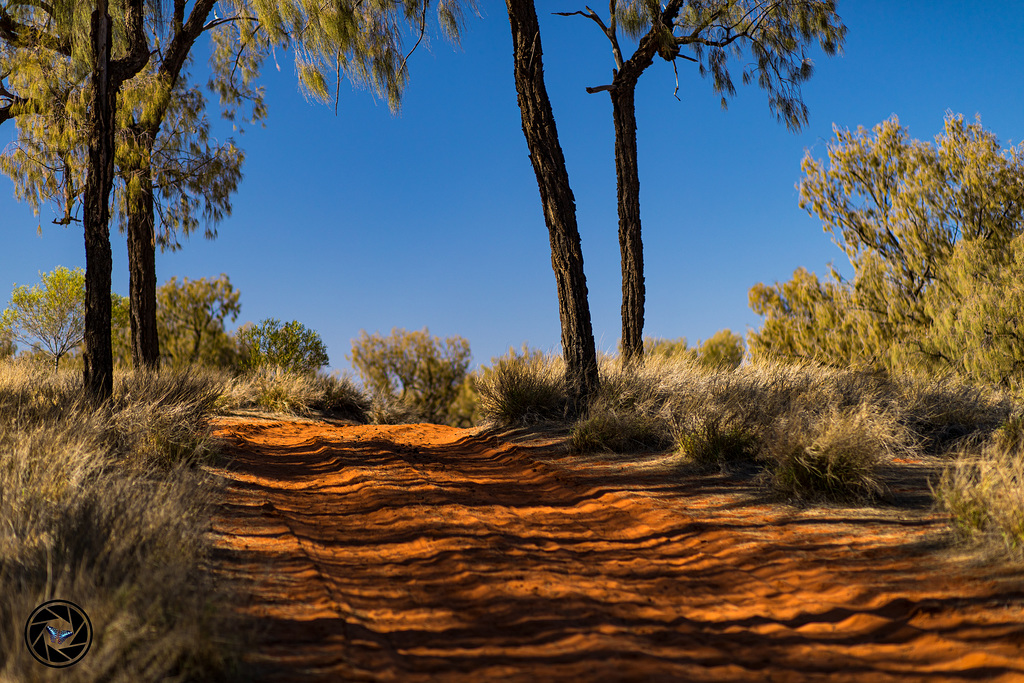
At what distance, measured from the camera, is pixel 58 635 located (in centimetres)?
259

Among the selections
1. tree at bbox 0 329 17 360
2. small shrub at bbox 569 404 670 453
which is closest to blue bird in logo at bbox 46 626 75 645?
small shrub at bbox 569 404 670 453

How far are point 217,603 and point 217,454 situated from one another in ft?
14.8

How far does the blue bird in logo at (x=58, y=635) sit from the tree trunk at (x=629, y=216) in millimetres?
10042

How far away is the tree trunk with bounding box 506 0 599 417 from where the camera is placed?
29.6 ft

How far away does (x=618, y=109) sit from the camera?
12.2 m

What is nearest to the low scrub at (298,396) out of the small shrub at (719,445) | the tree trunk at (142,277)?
the tree trunk at (142,277)

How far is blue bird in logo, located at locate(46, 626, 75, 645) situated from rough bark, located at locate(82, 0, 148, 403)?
7.12m

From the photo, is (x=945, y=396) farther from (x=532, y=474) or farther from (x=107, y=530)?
(x=107, y=530)

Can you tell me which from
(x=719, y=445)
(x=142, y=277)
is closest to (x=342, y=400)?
(x=142, y=277)

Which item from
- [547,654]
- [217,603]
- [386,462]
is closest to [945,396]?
[386,462]

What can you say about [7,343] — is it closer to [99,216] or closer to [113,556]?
[99,216]

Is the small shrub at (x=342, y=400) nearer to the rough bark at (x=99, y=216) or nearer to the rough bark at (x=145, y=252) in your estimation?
the rough bark at (x=145, y=252)

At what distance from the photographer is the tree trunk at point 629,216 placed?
469 inches
